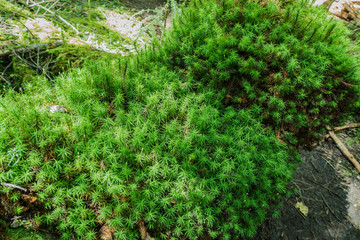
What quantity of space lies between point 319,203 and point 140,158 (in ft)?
12.4

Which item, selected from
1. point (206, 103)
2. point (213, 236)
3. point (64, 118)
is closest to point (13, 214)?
point (64, 118)

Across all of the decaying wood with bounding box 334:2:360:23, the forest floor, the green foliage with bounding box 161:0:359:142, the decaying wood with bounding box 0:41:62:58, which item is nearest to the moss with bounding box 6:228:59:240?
the green foliage with bounding box 161:0:359:142

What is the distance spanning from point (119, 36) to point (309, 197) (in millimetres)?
5402

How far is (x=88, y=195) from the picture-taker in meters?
1.92

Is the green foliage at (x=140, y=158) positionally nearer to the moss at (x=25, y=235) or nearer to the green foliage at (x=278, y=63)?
the moss at (x=25, y=235)

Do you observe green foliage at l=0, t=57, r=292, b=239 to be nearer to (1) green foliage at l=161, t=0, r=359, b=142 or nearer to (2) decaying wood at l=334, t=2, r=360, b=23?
(1) green foliage at l=161, t=0, r=359, b=142

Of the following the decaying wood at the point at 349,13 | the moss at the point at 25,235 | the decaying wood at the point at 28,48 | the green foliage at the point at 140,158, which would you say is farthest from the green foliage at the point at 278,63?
the decaying wood at the point at 349,13

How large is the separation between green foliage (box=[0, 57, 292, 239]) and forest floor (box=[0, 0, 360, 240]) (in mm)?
1474

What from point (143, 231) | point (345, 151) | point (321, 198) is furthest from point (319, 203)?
point (143, 231)

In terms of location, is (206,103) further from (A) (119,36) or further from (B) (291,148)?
(A) (119,36)

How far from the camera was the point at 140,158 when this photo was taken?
1947 millimetres

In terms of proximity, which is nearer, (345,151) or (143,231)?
(143,231)

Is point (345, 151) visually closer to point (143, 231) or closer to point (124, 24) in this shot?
point (143, 231)

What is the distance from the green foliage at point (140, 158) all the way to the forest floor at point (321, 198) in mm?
1474
